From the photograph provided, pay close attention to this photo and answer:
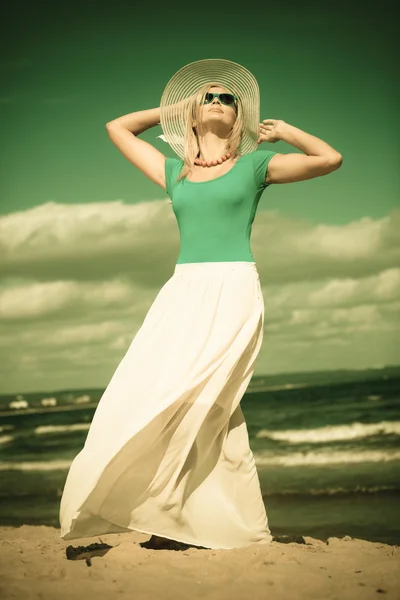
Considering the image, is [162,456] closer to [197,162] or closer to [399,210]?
[197,162]

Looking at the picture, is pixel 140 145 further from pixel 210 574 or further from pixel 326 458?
pixel 326 458

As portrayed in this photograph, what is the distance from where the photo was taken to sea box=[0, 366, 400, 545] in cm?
573

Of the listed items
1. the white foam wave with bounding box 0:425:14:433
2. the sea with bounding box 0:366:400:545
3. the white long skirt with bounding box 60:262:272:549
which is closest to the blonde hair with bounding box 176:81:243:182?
the white long skirt with bounding box 60:262:272:549

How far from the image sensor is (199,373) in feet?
10.1

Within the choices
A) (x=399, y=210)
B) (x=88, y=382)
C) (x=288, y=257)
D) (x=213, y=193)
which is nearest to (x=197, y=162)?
(x=213, y=193)

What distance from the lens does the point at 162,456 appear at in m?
3.11

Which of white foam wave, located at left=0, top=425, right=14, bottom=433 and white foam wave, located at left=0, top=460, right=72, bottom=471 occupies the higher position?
white foam wave, located at left=0, top=425, right=14, bottom=433

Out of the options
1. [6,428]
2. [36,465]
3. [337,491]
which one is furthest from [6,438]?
[337,491]

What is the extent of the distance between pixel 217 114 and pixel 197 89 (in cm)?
33

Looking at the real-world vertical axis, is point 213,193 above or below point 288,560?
above

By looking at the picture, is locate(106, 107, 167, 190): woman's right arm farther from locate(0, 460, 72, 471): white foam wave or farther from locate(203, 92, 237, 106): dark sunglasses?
locate(0, 460, 72, 471): white foam wave

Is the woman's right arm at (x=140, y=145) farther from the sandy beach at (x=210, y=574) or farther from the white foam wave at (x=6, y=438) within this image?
the white foam wave at (x=6, y=438)

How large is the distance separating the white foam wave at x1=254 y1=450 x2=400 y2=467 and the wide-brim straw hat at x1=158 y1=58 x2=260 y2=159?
16.8ft

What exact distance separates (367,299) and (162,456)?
6214mm
